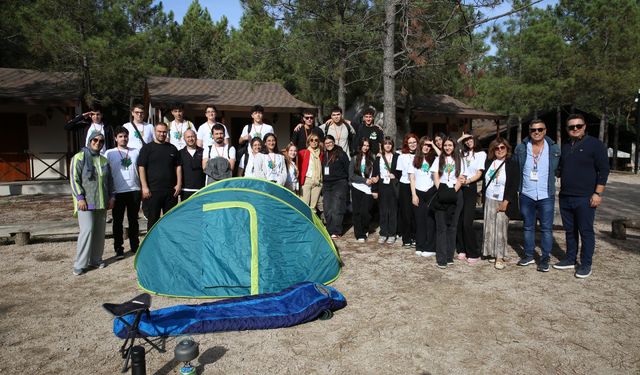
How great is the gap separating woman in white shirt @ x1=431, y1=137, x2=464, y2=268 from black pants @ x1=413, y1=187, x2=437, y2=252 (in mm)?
190

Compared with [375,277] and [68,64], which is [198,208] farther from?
[68,64]

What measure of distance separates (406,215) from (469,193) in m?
1.25

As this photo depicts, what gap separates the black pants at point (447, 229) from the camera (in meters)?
5.94

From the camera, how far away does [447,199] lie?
585 centimetres

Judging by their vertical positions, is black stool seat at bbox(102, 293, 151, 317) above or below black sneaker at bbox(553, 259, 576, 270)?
above

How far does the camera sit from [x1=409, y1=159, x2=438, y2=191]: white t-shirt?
6.20m

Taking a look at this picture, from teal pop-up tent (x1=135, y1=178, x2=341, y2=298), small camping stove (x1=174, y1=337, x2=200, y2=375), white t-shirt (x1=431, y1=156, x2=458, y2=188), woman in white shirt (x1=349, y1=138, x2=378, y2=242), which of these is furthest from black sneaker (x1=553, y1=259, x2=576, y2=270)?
small camping stove (x1=174, y1=337, x2=200, y2=375)

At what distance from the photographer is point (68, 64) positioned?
1370 cm

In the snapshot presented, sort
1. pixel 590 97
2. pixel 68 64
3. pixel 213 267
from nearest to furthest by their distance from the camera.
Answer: pixel 213 267
pixel 68 64
pixel 590 97

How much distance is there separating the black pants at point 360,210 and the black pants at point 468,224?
1.68 meters

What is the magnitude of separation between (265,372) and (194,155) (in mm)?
4158

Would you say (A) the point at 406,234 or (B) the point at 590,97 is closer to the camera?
(A) the point at 406,234

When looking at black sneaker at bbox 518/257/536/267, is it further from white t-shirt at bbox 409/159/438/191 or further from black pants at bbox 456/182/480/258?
white t-shirt at bbox 409/159/438/191

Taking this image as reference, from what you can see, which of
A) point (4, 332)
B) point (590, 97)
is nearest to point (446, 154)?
point (4, 332)
